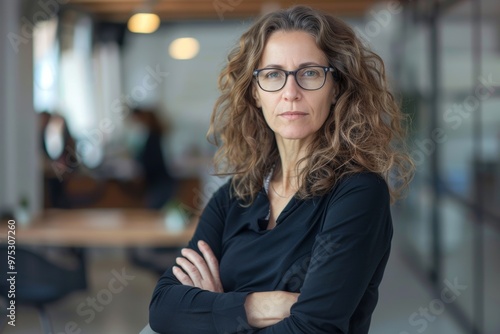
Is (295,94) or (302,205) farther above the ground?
(295,94)

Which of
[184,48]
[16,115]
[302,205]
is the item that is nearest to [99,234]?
[16,115]

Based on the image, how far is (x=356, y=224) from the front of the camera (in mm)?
1644

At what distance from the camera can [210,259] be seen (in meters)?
1.96

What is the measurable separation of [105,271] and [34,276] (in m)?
3.21

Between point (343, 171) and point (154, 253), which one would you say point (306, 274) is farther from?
point (154, 253)

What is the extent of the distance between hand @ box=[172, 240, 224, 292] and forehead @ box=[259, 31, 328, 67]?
58 cm

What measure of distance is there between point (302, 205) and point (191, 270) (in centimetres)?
40

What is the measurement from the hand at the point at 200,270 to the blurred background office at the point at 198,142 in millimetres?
635

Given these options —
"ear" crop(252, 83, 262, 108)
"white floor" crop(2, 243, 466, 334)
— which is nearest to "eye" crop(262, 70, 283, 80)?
"ear" crop(252, 83, 262, 108)

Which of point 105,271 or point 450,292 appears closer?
point 450,292

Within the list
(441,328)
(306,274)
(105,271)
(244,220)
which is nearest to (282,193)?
(244,220)

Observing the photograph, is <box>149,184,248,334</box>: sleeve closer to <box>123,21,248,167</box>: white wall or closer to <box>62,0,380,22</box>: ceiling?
<box>62,0,380,22</box>: ceiling

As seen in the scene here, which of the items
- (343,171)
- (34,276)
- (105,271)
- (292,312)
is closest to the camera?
(292,312)

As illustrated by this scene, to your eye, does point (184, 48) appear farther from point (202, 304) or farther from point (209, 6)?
point (202, 304)
